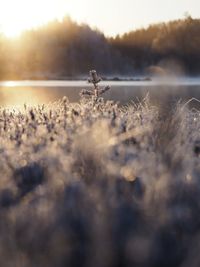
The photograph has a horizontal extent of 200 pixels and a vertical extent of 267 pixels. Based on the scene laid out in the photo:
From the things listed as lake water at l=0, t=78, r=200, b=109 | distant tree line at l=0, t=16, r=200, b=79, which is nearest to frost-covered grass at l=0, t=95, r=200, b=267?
lake water at l=0, t=78, r=200, b=109

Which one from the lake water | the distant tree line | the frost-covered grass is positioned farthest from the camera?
the distant tree line

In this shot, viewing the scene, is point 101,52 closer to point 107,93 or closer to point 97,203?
point 107,93

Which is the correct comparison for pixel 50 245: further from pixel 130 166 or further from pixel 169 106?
pixel 169 106

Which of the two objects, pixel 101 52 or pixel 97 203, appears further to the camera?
pixel 101 52

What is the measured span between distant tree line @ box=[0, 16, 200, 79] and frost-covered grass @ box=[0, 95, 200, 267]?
52364mm

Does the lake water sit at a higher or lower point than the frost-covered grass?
lower

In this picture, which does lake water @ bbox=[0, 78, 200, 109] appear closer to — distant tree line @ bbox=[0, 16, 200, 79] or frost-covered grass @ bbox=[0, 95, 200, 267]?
distant tree line @ bbox=[0, 16, 200, 79]

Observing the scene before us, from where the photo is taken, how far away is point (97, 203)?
4.51 metres

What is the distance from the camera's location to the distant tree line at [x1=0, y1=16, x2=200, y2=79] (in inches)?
2330

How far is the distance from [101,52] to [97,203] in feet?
191

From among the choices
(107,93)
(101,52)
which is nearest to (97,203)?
(107,93)

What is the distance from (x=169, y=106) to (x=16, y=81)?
160 feet

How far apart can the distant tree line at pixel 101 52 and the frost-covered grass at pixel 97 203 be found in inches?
2062

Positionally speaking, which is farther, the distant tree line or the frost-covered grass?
the distant tree line
